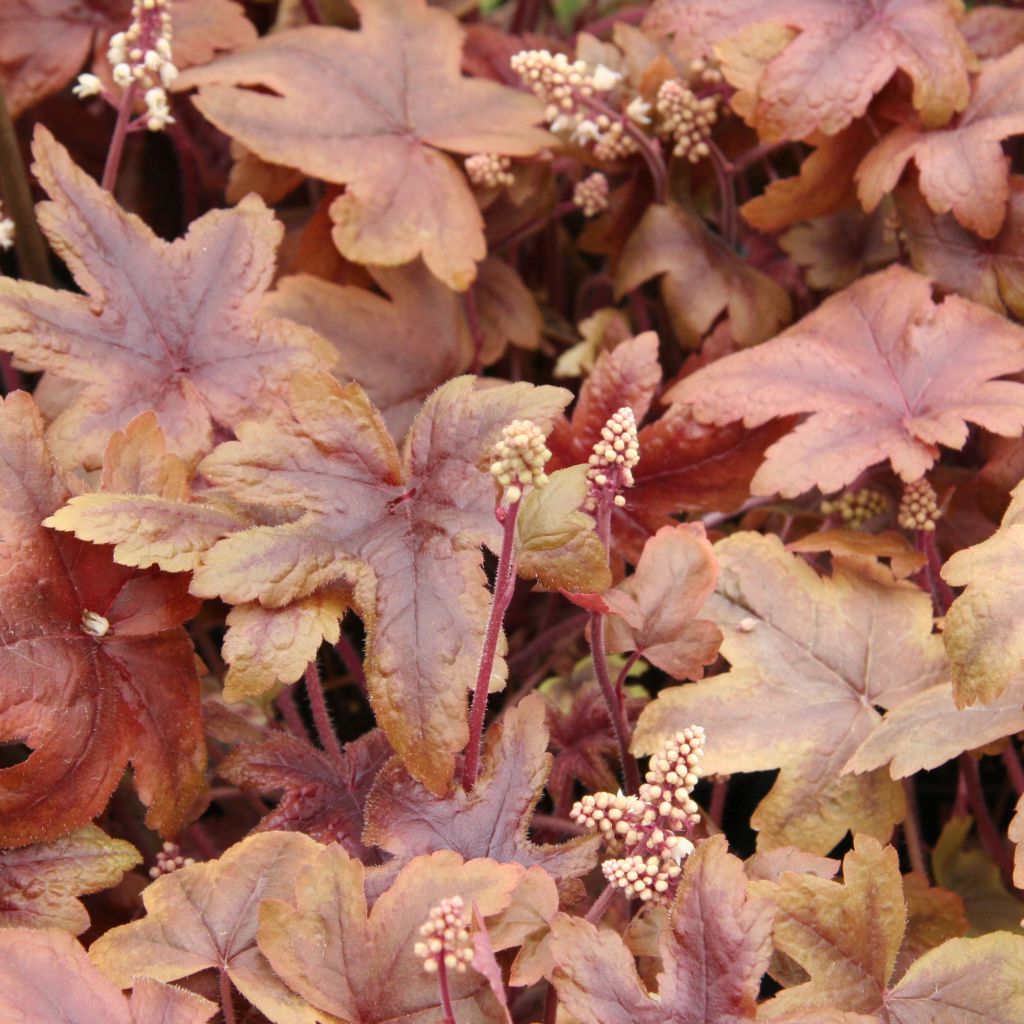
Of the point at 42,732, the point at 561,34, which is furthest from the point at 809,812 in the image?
the point at 561,34

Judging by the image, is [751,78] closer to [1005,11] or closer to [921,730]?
[1005,11]

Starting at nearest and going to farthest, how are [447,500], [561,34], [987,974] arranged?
[987,974]
[447,500]
[561,34]

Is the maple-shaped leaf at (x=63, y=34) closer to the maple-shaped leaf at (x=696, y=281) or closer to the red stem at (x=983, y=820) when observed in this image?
the maple-shaped leaf at (x=696, y=281)

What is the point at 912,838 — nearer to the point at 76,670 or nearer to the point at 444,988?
the point at 444,988

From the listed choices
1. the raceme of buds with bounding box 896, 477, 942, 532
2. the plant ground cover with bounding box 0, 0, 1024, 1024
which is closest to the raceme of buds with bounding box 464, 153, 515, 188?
the plant ground cover with bounding box 0, 0, 1024, 1024

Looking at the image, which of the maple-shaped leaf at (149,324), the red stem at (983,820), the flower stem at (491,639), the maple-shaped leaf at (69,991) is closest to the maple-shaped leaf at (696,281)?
the maple-shaped leaf at (149,324)

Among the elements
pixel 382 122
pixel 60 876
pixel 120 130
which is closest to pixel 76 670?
pixel 60 876
